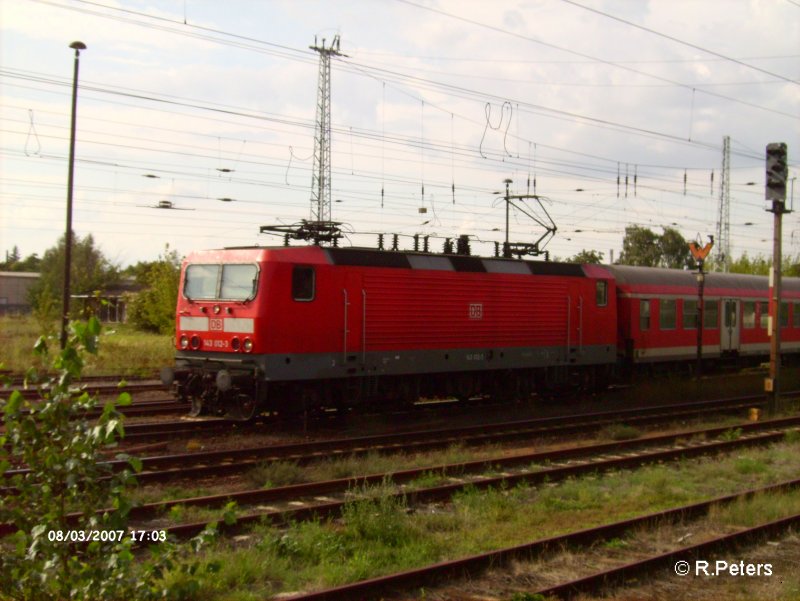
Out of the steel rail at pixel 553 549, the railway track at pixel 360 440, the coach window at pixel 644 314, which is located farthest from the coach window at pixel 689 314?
the steel rail at pixel 553 549

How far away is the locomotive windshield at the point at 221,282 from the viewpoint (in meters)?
14.2

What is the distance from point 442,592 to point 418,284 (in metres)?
9.91

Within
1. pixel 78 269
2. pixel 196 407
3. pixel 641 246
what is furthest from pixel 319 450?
pixel 641 246

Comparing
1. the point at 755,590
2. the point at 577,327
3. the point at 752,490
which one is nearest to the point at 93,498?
the point at 755,590

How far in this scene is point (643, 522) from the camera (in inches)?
349

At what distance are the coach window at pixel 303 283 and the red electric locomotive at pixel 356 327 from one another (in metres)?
0.02

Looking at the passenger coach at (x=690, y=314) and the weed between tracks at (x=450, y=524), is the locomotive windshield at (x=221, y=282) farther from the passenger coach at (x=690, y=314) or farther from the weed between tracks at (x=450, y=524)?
the passenger coach at (x=690, y=314)

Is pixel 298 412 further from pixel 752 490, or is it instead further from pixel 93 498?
pixel 93 498

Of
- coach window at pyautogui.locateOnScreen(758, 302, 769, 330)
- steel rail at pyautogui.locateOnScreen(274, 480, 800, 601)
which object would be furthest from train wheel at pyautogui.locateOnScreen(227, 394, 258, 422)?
coach window at pyautogui.locateOnScreen(758, 302, 769, 330)

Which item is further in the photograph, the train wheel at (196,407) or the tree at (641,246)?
the tree at (641,246)

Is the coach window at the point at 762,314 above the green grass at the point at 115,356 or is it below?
above

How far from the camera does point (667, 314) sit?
23.7 meters

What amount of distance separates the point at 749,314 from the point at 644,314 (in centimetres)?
611

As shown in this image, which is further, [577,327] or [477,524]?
[577,327]
